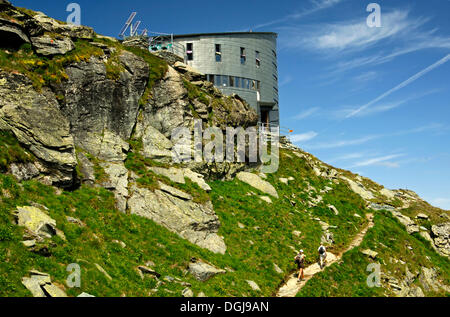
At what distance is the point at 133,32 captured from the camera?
49344 mm

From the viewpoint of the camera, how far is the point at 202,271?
22.0 metres

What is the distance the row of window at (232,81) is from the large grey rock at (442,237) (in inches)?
1319

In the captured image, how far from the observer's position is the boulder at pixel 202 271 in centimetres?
2177

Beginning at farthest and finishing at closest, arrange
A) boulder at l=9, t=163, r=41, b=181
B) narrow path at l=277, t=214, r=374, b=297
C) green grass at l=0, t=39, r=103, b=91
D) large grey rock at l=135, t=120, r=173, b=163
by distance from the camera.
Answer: large grey rock at l=135, t=120, r=173, b=163, green grass at l=0, t=39, r=103, b=91, narrow path at l=277, t=214, r=374, b=297, boulder at l=9, t=163, r=41, b=181

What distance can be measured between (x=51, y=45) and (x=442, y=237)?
164 feet

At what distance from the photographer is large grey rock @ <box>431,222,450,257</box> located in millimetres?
43656

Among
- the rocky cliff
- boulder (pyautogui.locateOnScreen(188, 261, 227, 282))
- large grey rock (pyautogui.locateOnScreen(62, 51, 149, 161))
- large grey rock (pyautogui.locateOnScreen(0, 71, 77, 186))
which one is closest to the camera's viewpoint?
the rocky cliff

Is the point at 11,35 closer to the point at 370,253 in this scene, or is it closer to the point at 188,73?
the point at 188,73

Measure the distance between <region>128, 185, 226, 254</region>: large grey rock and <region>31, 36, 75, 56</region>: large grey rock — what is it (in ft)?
43.2

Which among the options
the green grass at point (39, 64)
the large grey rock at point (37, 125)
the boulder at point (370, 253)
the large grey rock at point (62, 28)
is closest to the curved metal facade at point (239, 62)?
the large grey rock at point (62, 28)

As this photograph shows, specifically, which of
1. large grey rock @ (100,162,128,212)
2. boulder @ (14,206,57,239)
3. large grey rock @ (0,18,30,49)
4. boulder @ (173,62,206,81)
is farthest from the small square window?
boulder @ (14,206,57,239)

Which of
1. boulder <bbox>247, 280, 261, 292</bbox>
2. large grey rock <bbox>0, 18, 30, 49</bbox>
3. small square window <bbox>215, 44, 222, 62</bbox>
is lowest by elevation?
boulder <bbox>247, 280, 261, 292</bbox>

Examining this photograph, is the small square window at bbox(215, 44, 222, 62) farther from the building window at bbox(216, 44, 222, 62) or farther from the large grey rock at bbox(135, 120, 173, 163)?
the large grey rock at bbox(135, 120, 173, 163)
